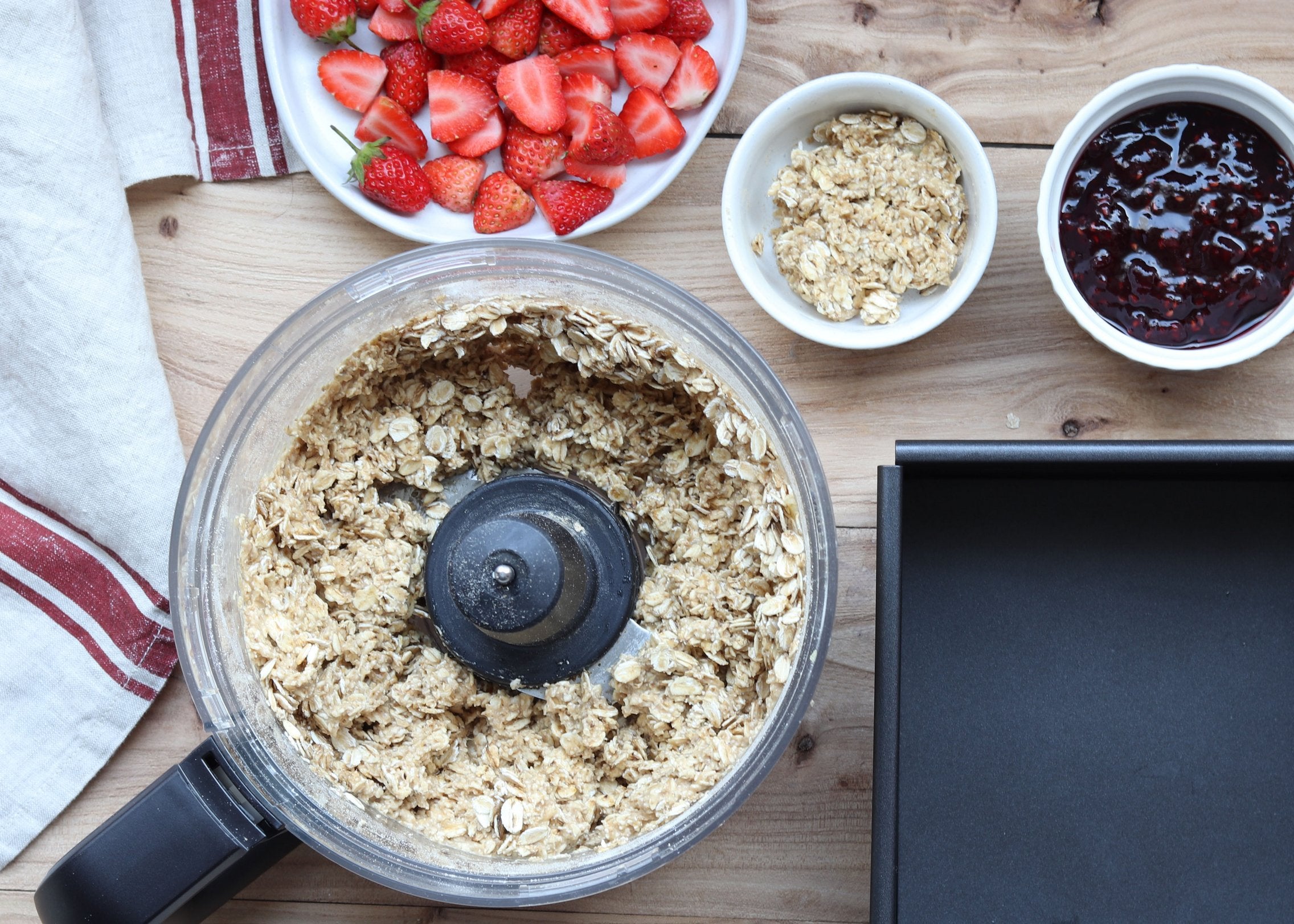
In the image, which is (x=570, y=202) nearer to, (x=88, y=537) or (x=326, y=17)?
(x=326, y=17)

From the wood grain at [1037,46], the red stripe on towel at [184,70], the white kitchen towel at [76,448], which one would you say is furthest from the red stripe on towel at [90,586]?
the wood grain at [1037,46]

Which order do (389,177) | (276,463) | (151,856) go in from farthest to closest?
1. (389,177)
2. (276,463)
3. (151,856)

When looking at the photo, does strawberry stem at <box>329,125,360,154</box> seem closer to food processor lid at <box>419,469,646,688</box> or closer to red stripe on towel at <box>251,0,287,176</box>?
red stripe on towel at <box>251,0,287,176</box>

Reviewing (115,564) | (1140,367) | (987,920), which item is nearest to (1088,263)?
(1140,367)

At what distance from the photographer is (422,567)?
896 mm

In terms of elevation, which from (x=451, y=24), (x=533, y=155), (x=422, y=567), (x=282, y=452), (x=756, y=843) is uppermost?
(x=451, y=24)

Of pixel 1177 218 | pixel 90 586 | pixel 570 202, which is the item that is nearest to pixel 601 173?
pixel 570 202

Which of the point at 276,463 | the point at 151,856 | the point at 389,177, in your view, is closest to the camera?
the point at 151,856

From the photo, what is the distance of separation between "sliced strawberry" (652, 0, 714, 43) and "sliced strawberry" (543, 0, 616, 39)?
0.04 metres

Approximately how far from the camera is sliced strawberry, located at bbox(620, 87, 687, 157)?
0.97 meters

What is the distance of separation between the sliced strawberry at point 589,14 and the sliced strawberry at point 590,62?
14 mm

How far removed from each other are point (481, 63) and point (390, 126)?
0.10m

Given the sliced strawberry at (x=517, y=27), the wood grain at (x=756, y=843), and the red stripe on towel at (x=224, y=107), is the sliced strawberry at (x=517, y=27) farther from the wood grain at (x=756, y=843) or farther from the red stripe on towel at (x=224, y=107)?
the wood grain at (x=756, y=843)

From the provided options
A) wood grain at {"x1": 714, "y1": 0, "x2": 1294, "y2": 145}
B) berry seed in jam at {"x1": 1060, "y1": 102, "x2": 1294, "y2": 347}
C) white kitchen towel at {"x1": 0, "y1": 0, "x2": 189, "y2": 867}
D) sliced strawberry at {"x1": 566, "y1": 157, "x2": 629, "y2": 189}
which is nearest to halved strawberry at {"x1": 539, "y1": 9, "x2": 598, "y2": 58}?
sliced strawberry at {"x1": 566, "y1": 157, "x2": 629, "y2": 189}
